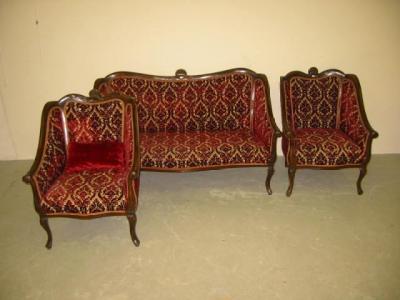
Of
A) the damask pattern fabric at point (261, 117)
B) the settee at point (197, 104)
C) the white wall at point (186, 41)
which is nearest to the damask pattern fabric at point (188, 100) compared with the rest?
the settee at point (197, 104)

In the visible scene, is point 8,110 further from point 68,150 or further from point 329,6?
point 329,6

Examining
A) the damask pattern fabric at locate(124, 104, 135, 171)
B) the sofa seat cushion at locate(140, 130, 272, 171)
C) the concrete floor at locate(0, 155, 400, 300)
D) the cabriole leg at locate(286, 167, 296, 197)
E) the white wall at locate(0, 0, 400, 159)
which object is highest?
the white wall at locate(0, 0, 400, 159)

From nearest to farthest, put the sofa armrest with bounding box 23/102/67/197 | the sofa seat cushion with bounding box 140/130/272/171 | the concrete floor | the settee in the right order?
the concrete floor
the sofa armrest with bounding box 23/102/67/197
the sofa seat cushion with bounding box 140/130/272/171
the settee

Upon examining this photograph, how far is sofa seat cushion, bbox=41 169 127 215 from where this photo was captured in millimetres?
2439

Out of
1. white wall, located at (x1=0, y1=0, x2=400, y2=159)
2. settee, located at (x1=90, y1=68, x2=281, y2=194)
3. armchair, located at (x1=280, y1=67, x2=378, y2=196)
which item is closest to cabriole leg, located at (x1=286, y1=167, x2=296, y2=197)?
armchair, located at (x1=280, y1=67, x2=378, y2=196)

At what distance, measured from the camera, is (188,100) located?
3539 mm

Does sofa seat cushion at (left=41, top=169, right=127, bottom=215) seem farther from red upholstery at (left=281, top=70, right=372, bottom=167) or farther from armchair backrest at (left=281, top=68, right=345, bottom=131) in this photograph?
armchair backrest at (left=281, top=68, right=345, bottom=131)

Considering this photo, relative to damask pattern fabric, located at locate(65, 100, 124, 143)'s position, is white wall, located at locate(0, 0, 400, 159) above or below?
above

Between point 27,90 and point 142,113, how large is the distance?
5.09 feet

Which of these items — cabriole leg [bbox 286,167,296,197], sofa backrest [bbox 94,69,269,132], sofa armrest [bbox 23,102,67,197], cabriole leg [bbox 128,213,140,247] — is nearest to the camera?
sofa armrest [bbox 23,102,67,197]

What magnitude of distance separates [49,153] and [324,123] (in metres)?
2.96

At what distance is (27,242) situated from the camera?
2666mm

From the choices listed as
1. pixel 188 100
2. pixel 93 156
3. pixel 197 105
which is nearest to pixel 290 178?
pixel 197 105

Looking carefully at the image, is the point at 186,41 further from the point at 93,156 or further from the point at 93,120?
the point at 93,156
